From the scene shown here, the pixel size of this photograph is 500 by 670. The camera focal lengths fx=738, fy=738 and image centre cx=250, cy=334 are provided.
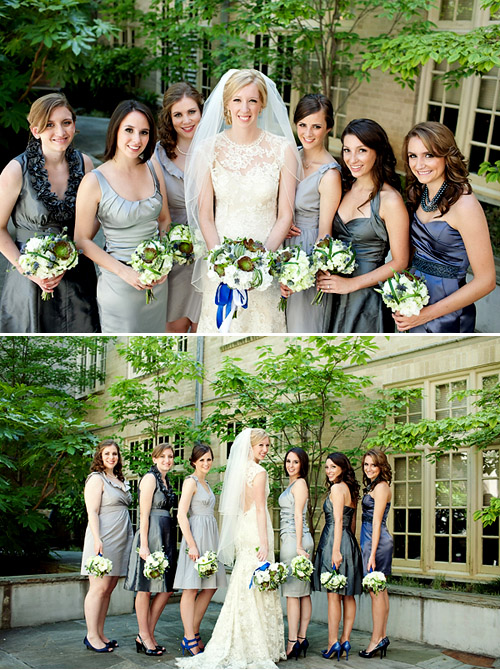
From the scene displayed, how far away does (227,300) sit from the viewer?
3.85m

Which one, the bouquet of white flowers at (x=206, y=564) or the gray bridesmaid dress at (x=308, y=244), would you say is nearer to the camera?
the gray bridesmaid dress at (x=308, y=244)

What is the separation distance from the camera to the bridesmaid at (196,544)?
4.29 m

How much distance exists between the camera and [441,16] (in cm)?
941

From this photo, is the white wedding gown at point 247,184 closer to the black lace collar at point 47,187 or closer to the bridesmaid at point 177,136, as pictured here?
the bridesmaid at point 177,136

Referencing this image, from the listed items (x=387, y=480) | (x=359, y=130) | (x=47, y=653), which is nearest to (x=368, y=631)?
(x=387, y=480)

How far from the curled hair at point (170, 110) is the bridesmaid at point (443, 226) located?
1.32m

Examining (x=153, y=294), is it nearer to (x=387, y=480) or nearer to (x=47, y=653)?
(x=387, y=480)

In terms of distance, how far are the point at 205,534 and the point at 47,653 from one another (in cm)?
116

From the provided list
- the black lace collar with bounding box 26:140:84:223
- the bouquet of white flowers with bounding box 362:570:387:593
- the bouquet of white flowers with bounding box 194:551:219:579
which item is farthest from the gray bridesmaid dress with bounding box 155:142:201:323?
the bouquet of white flowers with bounding box 362:570:387:593

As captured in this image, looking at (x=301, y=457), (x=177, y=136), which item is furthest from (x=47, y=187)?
(x=301, y=457)

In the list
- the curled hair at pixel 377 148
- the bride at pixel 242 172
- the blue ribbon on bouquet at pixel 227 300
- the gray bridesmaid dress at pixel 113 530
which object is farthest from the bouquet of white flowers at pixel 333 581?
the curled hair at pixel 377 148

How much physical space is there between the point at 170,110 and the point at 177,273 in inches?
36.2

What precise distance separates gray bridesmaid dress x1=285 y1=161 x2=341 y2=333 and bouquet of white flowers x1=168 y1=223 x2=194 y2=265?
521 mm

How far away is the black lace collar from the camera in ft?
12.0
